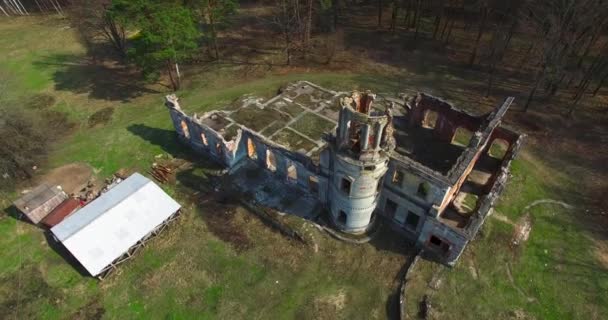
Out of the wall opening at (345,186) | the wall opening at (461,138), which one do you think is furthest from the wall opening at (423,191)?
the wall opening at (461,138)

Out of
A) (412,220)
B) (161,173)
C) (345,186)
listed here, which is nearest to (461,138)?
(412,220)

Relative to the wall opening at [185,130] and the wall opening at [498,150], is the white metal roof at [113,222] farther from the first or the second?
the wall opening at [498,150]

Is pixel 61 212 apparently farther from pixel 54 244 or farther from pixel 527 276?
pixel 527 276

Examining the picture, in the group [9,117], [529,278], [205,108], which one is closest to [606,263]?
[529,278]

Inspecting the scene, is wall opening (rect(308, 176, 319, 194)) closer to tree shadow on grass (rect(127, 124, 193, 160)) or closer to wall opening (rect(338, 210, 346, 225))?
wall opening (rect(338, 210, 346, 225))

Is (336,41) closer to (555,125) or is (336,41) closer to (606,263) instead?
(555,125)

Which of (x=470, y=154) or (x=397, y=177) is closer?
(x=470, y=154)
